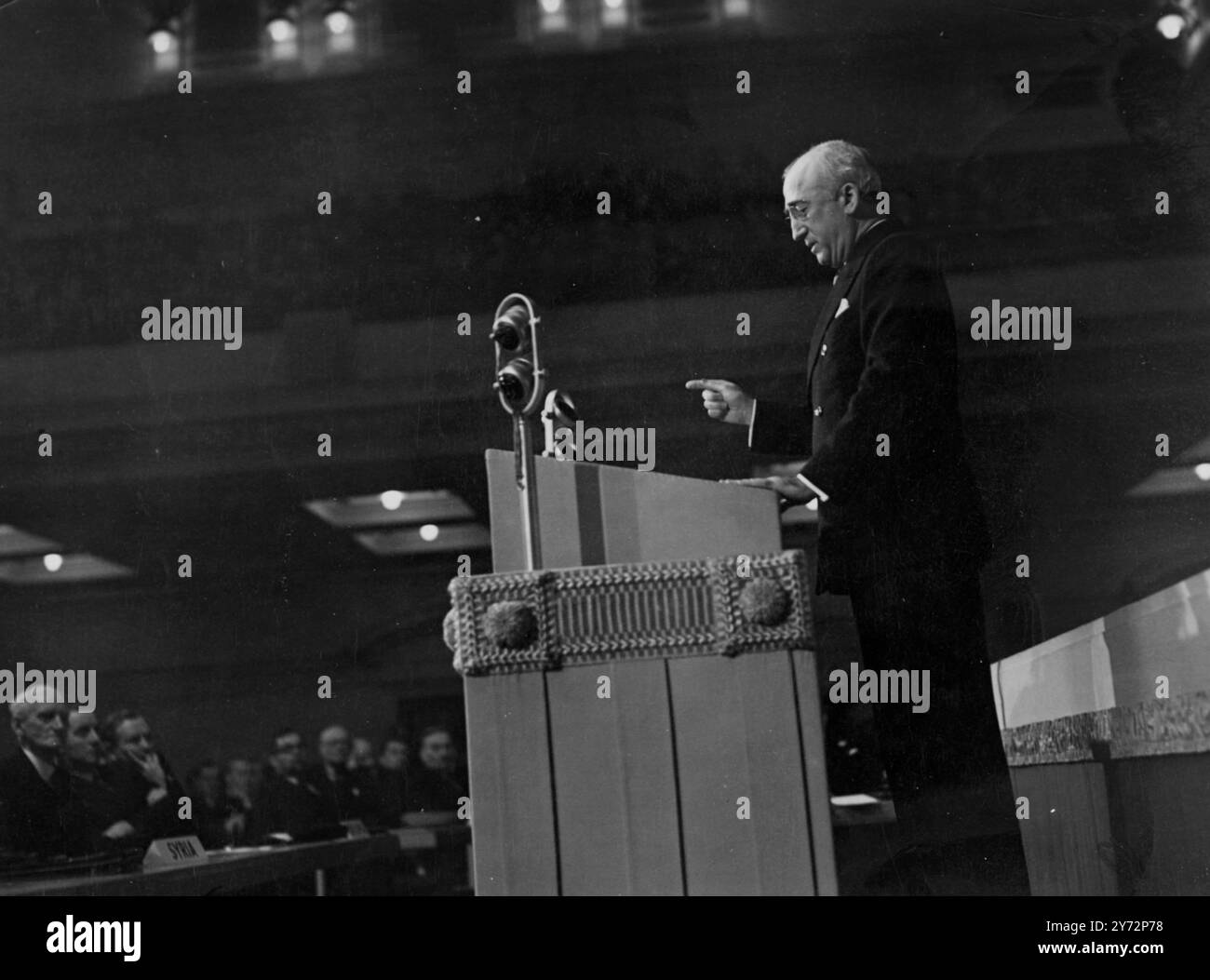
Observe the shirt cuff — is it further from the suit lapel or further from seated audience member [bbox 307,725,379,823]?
seated audience member [bbox 307,725,379,823]

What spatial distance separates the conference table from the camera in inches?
137

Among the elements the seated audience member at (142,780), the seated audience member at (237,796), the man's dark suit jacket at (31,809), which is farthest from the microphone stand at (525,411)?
the man's dark suit jacket at (31,809)

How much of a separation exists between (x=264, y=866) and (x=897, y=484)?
1.77 metres

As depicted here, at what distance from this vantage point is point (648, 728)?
279cm

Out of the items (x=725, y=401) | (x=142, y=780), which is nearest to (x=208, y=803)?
(x=142, y=780)

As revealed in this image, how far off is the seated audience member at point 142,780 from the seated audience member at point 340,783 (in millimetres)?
346

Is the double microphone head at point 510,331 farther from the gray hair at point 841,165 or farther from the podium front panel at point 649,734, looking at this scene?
the gray hair at point 841,165

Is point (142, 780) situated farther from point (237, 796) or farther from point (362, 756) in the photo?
point (362, 756)

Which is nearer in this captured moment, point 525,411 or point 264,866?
point 525,411

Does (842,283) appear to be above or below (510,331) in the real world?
above

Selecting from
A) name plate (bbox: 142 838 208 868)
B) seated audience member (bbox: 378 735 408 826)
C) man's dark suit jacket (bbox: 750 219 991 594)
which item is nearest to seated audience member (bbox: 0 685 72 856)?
name plate (bbox: 142 838 208 868)

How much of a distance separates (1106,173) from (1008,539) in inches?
37.8
